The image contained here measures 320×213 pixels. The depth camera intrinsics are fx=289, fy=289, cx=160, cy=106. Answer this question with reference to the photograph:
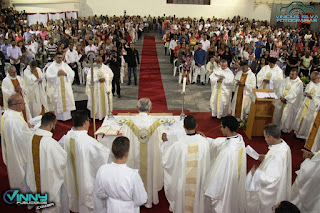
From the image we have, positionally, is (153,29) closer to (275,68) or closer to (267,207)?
(275,68)

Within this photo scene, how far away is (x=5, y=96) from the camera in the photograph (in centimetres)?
748

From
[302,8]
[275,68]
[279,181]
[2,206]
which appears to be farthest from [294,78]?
[302,8]

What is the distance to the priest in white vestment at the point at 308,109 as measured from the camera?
7336 millimetres

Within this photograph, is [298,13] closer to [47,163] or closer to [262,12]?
[262,12]

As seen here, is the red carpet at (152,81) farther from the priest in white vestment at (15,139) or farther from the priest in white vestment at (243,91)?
the priest in white vestment at (15,139)

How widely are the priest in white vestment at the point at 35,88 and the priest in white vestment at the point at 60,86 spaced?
11.3 inches

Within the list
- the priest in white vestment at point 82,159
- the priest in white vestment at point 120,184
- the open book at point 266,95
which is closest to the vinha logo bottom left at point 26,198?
the priest in white vestment at point 82,159

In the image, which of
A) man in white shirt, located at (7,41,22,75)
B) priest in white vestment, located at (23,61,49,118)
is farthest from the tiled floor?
man in white shirt, located at (7,41,22,75)

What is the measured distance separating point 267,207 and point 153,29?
3048 centimetres

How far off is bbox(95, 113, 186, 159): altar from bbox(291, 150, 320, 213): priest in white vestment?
7.10ft

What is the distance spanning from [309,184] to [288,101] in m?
4.16

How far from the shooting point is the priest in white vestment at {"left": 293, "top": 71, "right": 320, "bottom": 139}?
24.1 feet

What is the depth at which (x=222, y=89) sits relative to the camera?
8.98 metres

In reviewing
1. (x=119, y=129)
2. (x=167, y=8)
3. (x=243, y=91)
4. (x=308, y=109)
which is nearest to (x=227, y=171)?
(x=119, y=129)
